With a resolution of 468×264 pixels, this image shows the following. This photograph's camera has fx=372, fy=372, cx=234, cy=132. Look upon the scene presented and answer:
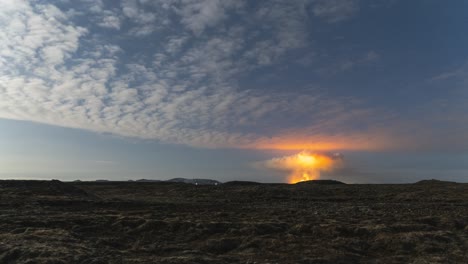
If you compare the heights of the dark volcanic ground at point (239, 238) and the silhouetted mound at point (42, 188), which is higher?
the silhouetted mound at point (42, 188)

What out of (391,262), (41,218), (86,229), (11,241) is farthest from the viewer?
(41,218)

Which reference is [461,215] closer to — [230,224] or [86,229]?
[230,224]

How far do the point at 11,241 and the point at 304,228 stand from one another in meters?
17.9

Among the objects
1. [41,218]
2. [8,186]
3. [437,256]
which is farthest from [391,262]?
[8,186]

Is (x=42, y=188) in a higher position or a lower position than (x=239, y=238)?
higher

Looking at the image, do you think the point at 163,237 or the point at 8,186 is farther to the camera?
→ the point at 8,186

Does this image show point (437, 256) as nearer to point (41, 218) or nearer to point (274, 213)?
point (274, 213)

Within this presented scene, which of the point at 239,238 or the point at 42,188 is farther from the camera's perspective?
the point at 42,188

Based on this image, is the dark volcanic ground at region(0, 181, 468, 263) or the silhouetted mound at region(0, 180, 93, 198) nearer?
Answer: the dark volcanic ground at region(0, 181, 468, 263)

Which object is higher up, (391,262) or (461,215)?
(461,215)

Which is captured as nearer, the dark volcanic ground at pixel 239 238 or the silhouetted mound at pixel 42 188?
the dark volcanic ground at pixel 239 238

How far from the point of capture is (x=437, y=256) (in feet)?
64.6

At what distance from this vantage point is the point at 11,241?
2095 centimetres

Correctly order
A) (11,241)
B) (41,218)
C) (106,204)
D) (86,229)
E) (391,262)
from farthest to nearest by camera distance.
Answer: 1. (106,204)
2. (41,218)
3. (86,229)
4. (11,241)
5. (391,262)
